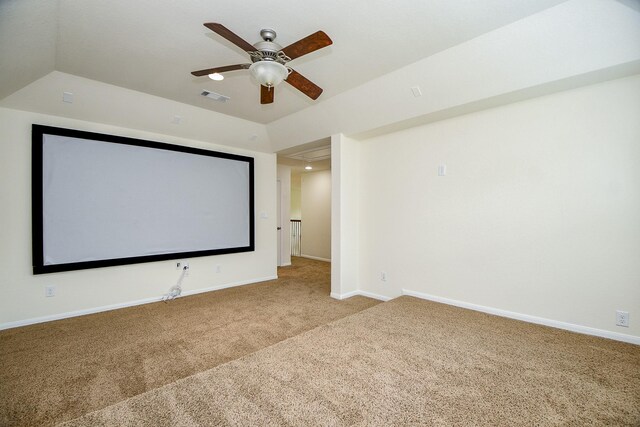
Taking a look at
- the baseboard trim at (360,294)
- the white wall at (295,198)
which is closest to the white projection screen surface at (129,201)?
the baseboard trim at (360,294)

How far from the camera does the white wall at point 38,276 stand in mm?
3076

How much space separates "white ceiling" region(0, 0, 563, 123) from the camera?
79.3 inches

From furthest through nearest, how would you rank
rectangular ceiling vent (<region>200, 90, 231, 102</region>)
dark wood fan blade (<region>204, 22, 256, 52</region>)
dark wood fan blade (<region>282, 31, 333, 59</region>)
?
rectangular ceiling vent (<region>200, 90, 231, 102</region>), dark wood fan blade (<region>282, 31, 333, 59</region>), dark wood fan blade (<region>204, 22, 256, 52</region>)

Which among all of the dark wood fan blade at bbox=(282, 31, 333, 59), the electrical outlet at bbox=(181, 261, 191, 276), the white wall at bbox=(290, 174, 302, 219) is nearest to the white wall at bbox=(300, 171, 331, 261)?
the white wall at bbox=(290, 174, 302, 219)

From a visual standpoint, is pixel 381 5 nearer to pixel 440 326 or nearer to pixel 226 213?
pixel 440 326

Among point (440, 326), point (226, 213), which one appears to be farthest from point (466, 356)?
point (226, 213)

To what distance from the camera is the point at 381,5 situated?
2.04 metres

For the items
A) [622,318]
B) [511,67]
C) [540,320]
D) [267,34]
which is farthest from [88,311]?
[622,318]

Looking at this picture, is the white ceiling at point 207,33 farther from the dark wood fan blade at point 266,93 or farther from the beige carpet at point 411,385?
the beige carpet at point 411,385

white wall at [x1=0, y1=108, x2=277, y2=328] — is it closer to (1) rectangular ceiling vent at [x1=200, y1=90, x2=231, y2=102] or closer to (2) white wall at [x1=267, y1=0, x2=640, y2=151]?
(1) rectangular ceiling vent at [x1=200, y1=90, x2=231, y2=102]

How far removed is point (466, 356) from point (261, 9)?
309 cm

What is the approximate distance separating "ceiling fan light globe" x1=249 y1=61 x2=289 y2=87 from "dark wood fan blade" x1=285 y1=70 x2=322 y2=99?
0.11 meters

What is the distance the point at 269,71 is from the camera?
2.13 m

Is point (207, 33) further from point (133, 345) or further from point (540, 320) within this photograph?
point (540, 320)
